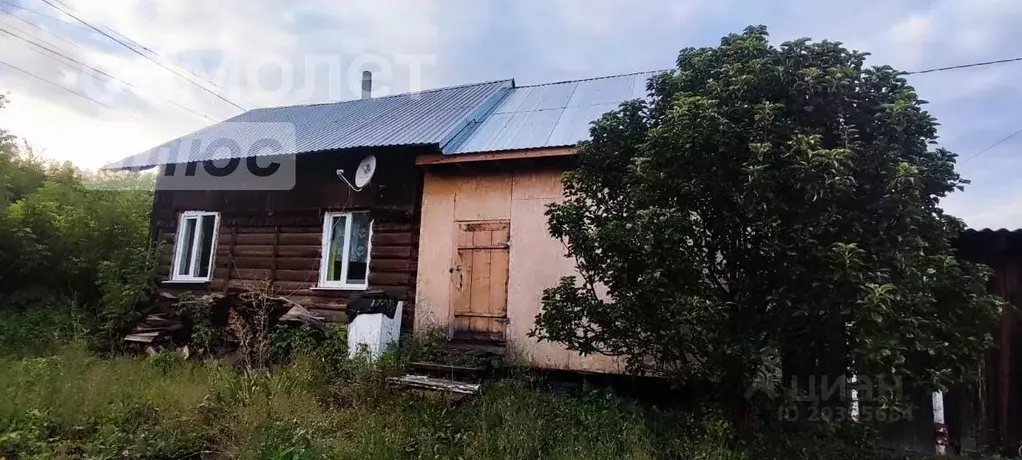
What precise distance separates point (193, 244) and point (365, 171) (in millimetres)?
4239

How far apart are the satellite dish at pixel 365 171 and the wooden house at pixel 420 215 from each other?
0.22 m

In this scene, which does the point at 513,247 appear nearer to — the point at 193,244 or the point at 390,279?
the point at 390,279

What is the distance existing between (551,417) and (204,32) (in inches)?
412

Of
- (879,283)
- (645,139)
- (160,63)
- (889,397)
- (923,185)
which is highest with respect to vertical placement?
(160,63)

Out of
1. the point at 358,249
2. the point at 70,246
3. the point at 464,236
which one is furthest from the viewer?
the point at 70,246

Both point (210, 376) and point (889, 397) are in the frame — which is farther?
point (210, 376)

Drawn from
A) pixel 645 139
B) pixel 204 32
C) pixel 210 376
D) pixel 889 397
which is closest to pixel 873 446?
pixel 889 397

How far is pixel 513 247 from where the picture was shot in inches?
293

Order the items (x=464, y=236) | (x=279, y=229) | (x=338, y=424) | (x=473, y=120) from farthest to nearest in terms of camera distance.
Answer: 1. (x=279, y=229)
2. (x=473, y=120)
3. (x=464, y=236)
4. (x=338, y=424)

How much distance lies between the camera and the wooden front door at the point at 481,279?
739 centimetres

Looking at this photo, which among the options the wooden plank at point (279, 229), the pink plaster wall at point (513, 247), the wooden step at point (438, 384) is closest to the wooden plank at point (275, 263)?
the wooden plank at point (279, 229)

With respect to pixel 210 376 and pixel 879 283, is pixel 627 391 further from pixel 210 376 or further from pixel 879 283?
pixel 210 376

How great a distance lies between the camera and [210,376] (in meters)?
6.20

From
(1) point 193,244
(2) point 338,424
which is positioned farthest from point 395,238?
(1) point 193,244
